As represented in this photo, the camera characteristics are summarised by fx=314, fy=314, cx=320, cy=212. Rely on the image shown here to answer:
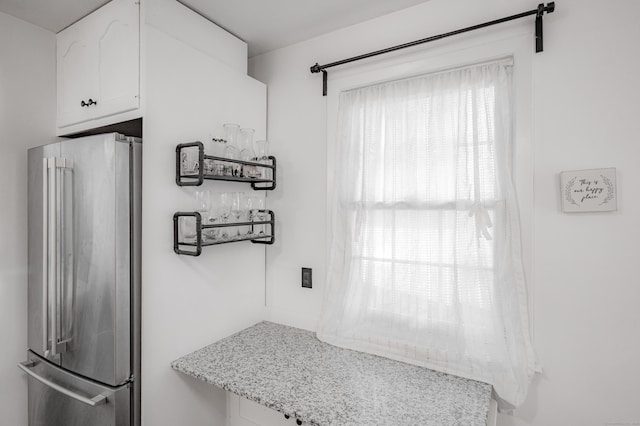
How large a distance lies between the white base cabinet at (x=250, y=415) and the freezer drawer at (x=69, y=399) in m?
0.59

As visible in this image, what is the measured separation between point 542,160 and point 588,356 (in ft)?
2.67

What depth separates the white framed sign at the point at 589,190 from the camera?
122 centimetres

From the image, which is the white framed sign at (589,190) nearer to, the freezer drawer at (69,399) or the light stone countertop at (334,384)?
the light stone countertop at (334,384)

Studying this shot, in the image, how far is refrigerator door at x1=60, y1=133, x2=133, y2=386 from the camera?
4.41 ft

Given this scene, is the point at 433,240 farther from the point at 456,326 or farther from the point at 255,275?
the point at 255,275

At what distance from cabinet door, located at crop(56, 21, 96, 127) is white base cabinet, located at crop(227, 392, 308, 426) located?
1.75 metres

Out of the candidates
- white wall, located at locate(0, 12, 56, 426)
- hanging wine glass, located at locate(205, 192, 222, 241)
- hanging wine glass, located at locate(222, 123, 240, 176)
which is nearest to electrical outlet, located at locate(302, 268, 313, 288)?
hanging wine glass, located at locate(205, 192, 222, 241)

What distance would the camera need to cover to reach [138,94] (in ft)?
4.65

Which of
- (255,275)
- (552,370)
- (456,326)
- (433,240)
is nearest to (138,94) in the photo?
(255,275)

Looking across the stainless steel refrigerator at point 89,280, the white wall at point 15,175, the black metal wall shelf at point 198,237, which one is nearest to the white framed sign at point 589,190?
the black metal wall shelf at point 198,237

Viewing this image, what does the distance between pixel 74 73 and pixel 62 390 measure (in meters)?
1.61

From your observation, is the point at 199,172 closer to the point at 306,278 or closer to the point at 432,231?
the point at 306,278

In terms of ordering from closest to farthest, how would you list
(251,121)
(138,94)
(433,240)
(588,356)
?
(588,356) → (138,94) → (433,240) → (251,121)

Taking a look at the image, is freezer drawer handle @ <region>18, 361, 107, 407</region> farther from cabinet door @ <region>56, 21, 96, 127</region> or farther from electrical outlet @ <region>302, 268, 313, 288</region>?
cabinet door @ <region>56, 21, 96, 127</region>
